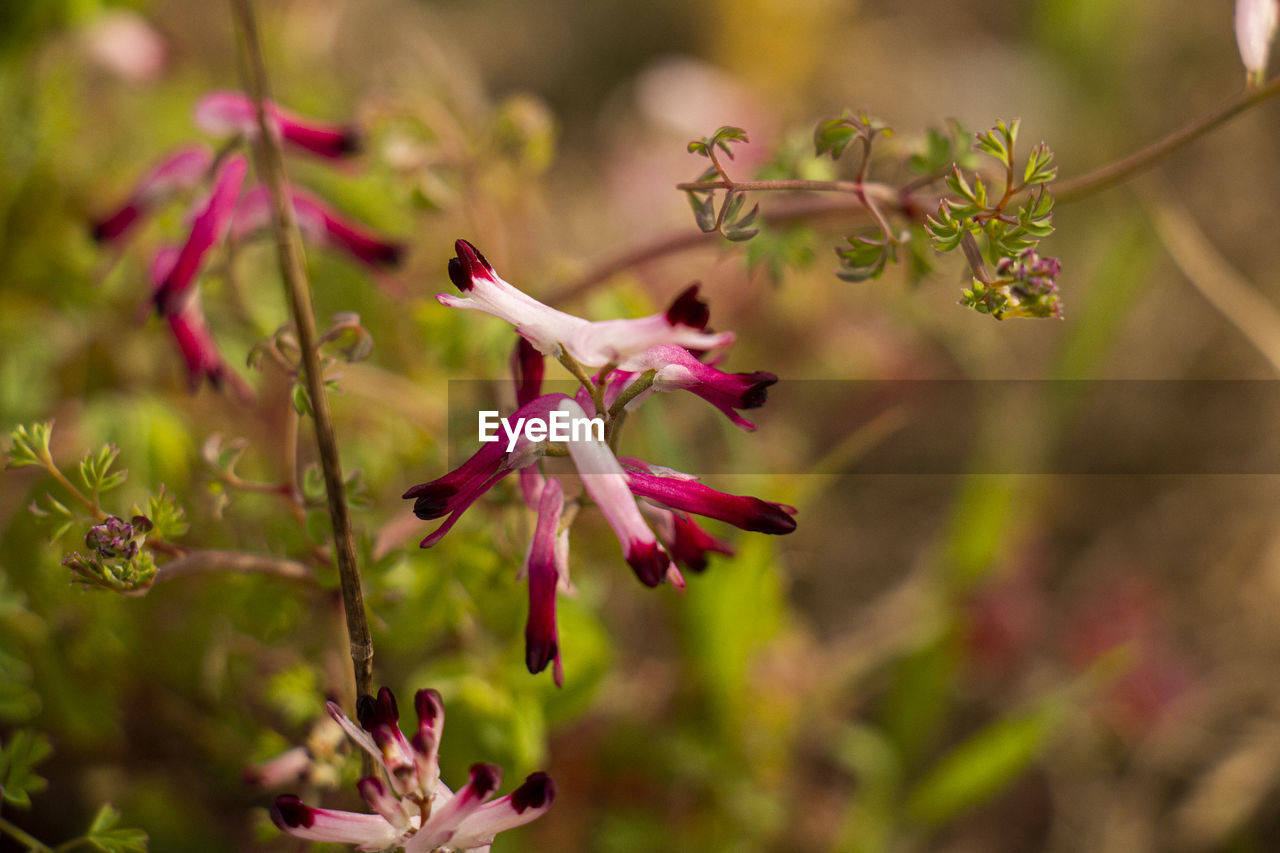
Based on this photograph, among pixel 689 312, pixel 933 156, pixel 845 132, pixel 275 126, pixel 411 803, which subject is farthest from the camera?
pixel 275 126

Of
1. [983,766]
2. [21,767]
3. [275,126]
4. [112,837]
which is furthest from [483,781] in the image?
[983,766]

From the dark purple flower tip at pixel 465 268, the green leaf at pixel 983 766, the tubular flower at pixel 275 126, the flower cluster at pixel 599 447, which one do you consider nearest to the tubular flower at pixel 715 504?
the flower cluster at pixel 599 447

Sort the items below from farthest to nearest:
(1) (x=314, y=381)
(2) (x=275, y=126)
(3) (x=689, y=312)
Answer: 1. (2) (x=275, y=126)
2. (1) (x=314, y=381)
3. (3) (x=689, y=312)

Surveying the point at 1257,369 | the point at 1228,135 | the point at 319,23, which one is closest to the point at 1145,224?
the point at 1257,369

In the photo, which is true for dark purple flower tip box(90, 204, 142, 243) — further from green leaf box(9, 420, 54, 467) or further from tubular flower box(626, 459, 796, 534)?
tubular flower box(626, 459, 796, 534)

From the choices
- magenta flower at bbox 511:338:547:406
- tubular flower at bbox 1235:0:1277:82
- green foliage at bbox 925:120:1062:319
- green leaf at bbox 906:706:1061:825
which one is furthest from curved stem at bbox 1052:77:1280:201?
green leaf at bbox 906:706:1061:825

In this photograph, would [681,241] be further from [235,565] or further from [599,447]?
[235,565]

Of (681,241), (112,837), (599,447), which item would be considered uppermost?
(681,241)

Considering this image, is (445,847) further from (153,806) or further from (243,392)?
(153,806)
